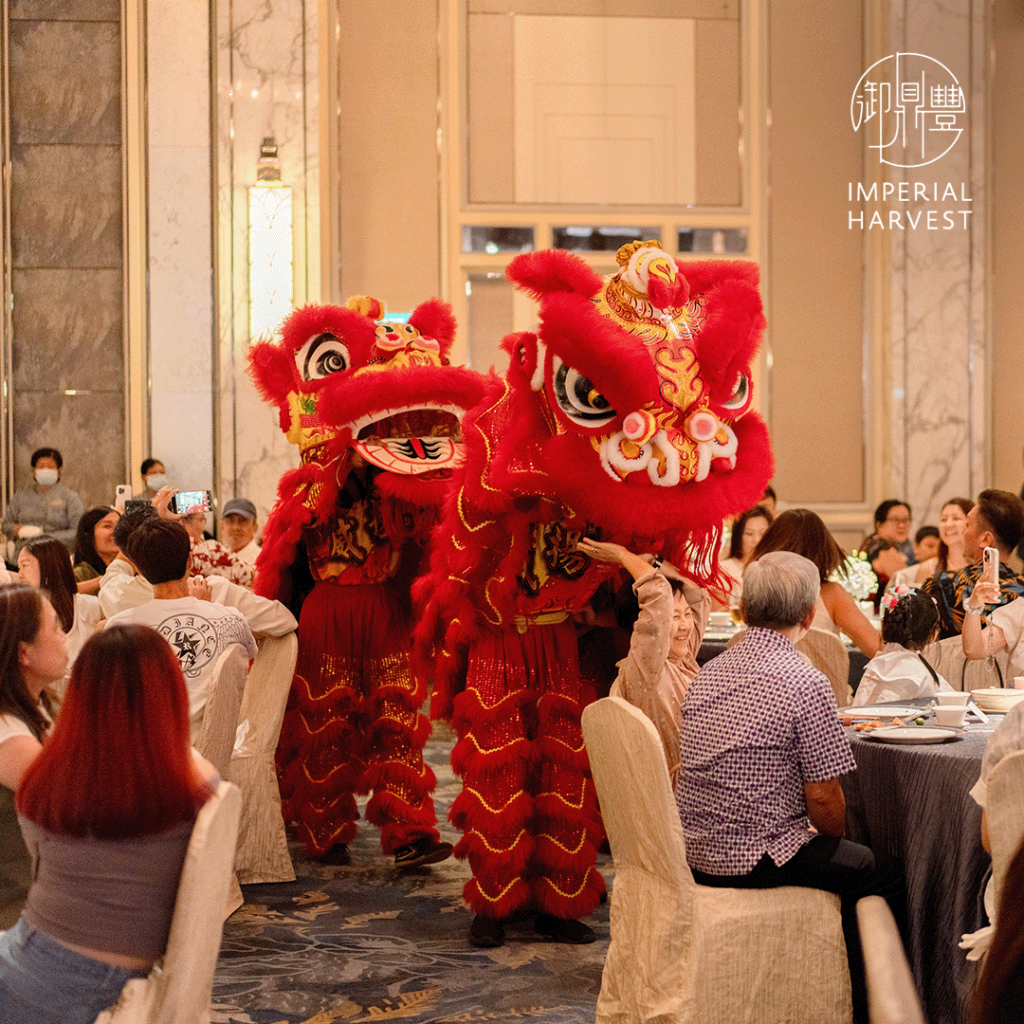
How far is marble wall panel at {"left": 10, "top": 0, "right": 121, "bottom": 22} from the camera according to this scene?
30.5ft

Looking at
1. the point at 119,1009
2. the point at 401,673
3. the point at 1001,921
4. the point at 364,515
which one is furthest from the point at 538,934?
the point at 1001,921

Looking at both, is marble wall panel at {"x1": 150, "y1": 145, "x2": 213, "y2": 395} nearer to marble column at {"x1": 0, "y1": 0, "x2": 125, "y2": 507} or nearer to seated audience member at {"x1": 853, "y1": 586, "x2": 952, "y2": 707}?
marble column at {"x1": 0, "y1": 0, "x2": 125, "y2": 507}

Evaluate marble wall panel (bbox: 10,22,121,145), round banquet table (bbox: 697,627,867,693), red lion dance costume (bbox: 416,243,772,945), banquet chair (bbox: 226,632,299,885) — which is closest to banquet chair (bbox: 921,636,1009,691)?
round banquet table (bbox: 697,627,867,693)

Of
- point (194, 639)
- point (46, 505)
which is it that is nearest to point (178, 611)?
point (194, 639)

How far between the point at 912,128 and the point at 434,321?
6.43 metres

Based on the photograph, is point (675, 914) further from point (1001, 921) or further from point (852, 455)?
point (852, 455)

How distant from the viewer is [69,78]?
9.32 m

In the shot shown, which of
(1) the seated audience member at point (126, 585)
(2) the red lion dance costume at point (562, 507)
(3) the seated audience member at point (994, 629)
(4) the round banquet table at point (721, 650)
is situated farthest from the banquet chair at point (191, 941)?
(4) the round banquet table at point (721, 650)

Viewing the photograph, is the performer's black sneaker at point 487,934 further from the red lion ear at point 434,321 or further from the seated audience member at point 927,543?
the seated audience member at point 927,543

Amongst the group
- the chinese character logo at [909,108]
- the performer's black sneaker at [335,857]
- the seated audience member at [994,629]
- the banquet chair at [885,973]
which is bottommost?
the performer's black sneaker at [335,857]

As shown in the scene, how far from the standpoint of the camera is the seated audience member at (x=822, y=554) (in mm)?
4656

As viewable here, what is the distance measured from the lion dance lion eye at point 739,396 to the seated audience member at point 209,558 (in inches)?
96.9

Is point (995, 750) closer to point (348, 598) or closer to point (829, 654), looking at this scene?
point (829, 654)

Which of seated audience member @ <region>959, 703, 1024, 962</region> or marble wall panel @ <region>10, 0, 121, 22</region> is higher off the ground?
marble wall panel @ <region>10, 0, 121, 22</region>
